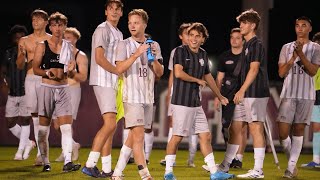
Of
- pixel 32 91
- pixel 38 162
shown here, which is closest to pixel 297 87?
pixel 32 91

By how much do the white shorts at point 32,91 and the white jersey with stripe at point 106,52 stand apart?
1743 mm

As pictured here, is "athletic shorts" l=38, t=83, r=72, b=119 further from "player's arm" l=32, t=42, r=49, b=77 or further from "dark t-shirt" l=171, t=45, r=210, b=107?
"dark t-shirt" l=171, t=45, r=210, b=107

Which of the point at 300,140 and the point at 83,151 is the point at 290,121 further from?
the point at 83,151

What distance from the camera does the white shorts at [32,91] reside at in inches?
513

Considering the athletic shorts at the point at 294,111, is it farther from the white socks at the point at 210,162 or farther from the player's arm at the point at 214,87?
the white socks at the point at 210,162

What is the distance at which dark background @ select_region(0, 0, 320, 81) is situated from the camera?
3141 cm

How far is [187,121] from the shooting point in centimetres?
1145

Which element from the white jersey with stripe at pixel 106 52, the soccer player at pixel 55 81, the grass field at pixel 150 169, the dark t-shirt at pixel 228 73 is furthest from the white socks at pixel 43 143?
the dark t-shirt at pixel 228 73

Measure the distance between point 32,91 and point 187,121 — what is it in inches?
115

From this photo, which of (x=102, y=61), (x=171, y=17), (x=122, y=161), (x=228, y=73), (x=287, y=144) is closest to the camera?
(x=122, y=161)

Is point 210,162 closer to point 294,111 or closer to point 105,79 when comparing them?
point 105,79

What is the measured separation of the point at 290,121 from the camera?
1256 cm

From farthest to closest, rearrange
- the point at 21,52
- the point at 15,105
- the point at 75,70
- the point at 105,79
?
the point at 15,105 < the point at 21,52 < the point at 75,70 < the point at 105,79

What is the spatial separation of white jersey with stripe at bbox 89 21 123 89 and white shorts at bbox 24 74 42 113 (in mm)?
1743
